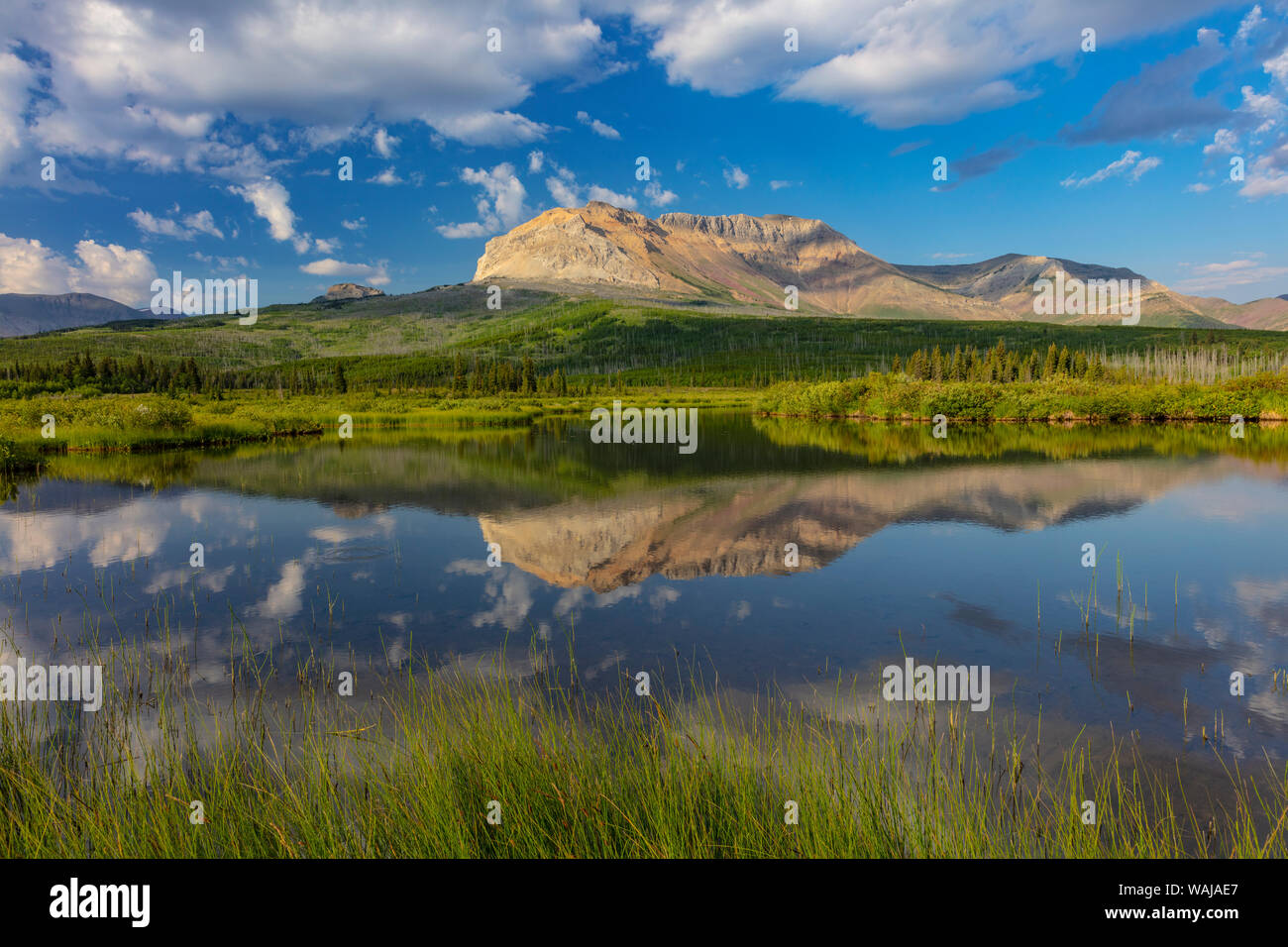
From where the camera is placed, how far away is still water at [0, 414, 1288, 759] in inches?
383

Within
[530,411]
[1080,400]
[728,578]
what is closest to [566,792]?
[728,578]

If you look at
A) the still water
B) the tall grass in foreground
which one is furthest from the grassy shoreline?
the tall grass in foreground

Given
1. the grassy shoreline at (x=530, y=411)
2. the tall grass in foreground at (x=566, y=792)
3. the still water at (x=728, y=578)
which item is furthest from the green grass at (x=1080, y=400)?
the tall grass in foreground at (x=566, y=792)

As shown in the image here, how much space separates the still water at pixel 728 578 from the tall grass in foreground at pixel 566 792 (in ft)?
4.81

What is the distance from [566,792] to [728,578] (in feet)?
31.4

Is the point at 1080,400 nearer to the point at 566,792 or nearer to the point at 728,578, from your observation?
the point at 728,578

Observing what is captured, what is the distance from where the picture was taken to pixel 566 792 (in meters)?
5.36

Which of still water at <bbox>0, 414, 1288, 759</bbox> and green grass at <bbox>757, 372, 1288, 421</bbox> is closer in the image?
still water at <bbox>0, 414, 1288, 759</bbox>

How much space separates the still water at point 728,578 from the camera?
972cm

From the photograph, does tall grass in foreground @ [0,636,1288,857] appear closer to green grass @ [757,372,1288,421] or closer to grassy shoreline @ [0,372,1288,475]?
grassy shoreline @ [0,372,1288,475]

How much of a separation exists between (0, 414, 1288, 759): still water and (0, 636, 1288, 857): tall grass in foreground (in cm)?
147

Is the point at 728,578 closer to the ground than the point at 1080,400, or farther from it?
closer to the ground
